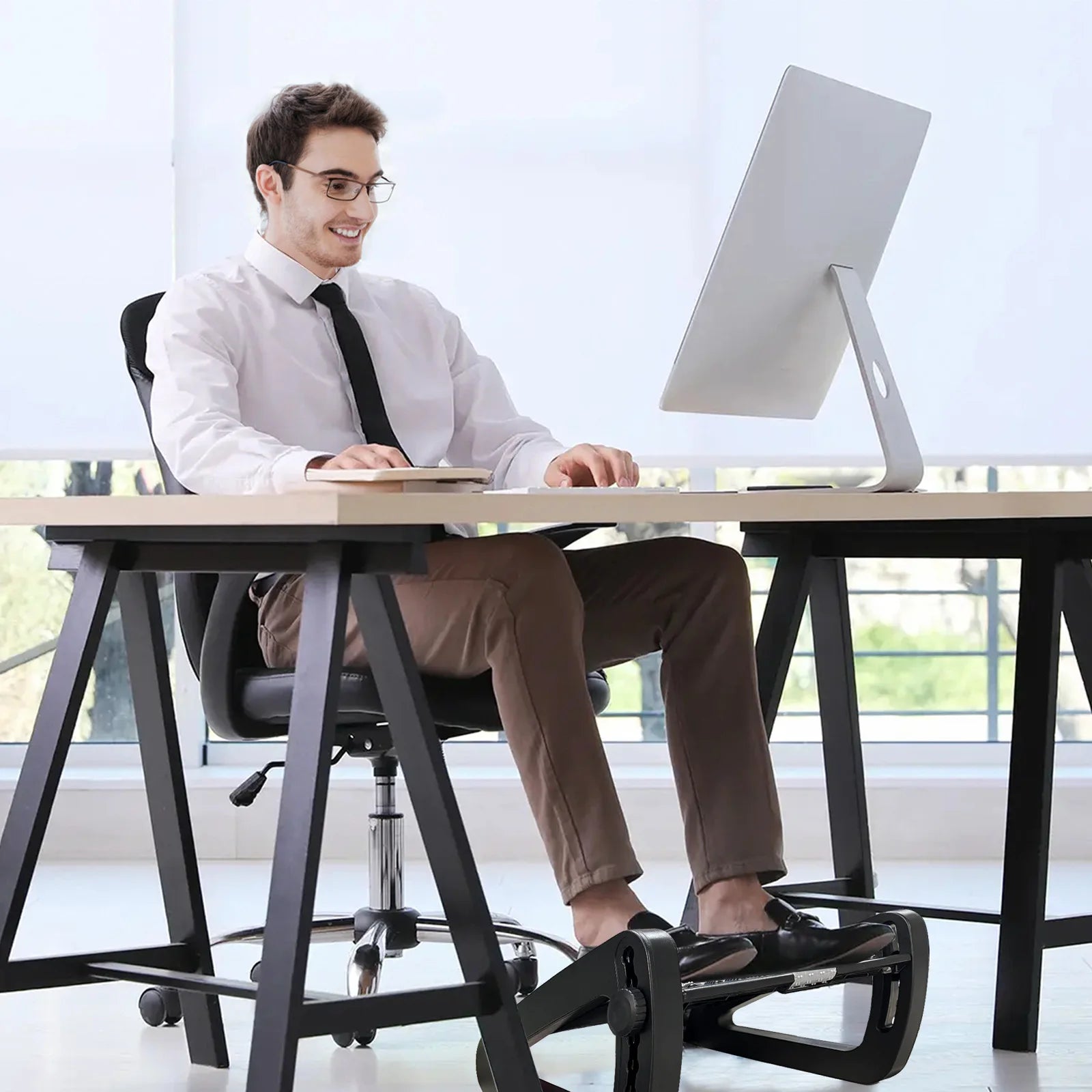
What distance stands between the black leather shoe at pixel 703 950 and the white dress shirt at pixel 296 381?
68cm

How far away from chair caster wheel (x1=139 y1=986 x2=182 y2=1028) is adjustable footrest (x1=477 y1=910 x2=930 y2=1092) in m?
0.62

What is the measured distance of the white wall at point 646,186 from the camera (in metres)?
3.65

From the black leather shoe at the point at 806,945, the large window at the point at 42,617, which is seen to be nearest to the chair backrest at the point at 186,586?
the black leather shoe at the point at 806,945

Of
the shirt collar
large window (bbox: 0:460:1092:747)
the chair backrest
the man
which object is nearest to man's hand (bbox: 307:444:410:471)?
the man

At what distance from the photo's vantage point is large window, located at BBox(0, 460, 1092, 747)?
3.94 m

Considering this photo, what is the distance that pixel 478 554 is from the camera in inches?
74.1

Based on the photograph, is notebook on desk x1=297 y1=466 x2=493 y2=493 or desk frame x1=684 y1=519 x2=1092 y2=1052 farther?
desk frame x1=684 y1=519 x2=1092 y2=1052

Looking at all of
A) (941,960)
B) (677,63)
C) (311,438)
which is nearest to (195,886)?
(311,438)

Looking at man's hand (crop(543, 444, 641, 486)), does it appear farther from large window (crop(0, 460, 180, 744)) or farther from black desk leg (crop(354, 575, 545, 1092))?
large window (crop(0, 460, 180, 744))

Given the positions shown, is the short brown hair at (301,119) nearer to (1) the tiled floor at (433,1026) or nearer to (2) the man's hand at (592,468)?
(2) the man's hand at (592,468)

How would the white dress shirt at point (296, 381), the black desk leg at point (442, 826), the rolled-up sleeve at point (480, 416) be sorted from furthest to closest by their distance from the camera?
the rolled-up sleeve at point (480, 416), the white dress shirt at point (296, 381), the black desk leg at point (442, 826)

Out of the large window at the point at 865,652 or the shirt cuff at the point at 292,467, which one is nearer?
the shirt cuff at the point at 292,467

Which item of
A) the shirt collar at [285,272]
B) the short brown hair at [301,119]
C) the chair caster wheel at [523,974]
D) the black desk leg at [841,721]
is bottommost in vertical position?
the chair caster wheel at [523,974]

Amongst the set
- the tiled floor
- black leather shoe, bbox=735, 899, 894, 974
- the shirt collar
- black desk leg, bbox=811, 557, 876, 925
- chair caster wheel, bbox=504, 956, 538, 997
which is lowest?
the tiled floor
